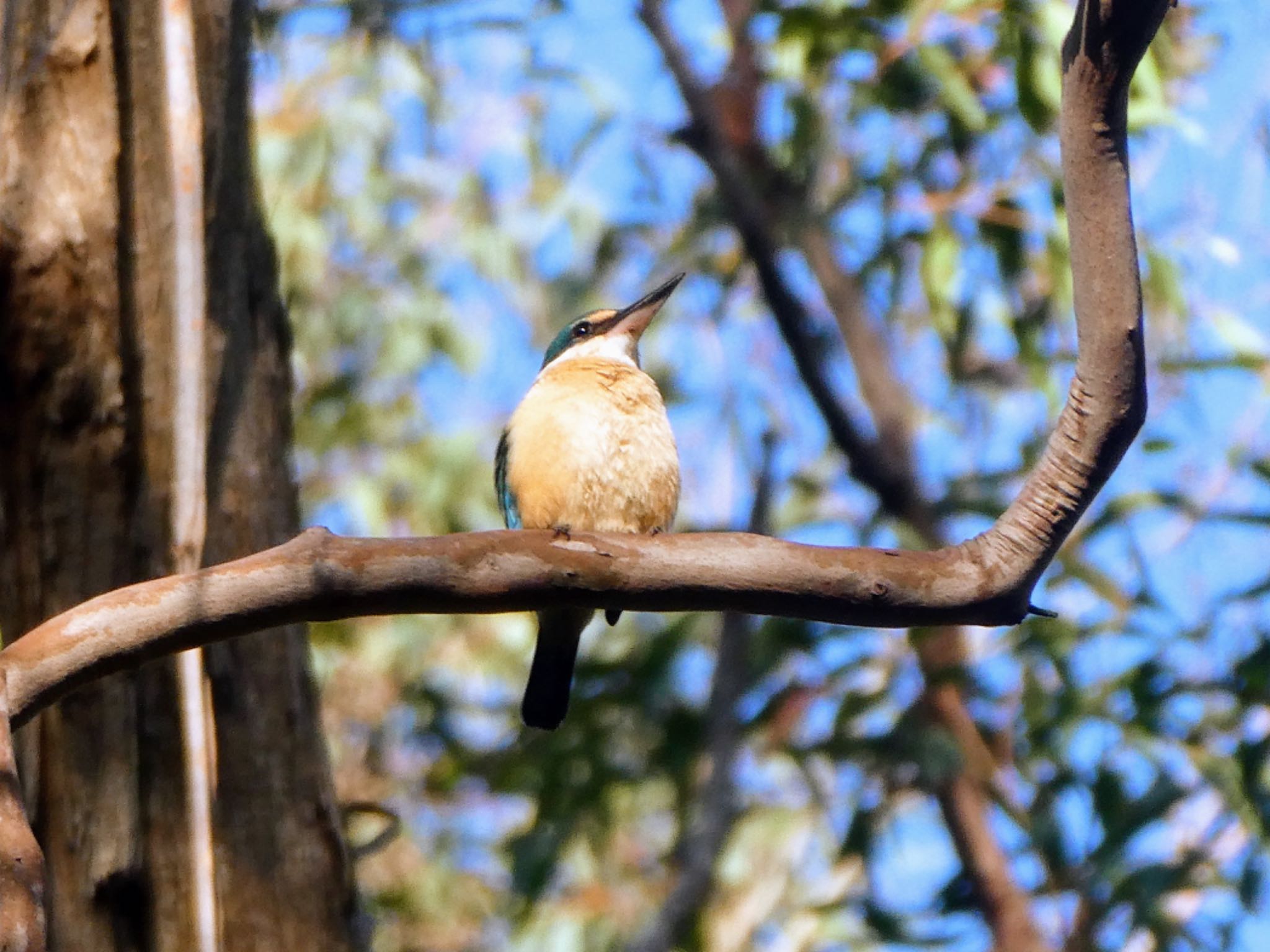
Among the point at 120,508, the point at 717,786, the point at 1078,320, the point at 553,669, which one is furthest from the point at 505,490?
the point at 1078,320

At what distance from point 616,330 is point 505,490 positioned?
65cm

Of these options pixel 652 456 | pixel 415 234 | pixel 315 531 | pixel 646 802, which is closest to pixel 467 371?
pixel 415 234

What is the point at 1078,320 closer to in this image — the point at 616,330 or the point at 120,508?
the point at 120,508

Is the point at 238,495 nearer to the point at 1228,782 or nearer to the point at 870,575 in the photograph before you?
the point at 870,575

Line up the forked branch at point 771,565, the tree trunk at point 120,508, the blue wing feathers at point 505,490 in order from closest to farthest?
the forked branch at point 771,565 < the tree trunk at point 120,508 < the blue wing feathers at point 505,490

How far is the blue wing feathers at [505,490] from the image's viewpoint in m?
3.82

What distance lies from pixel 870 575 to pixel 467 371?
5583 millimetres

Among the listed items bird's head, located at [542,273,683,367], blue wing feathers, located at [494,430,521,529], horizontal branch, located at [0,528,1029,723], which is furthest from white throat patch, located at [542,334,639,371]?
horizontal branch, located at [0,528,1029,723]

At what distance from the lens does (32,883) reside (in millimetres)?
1625

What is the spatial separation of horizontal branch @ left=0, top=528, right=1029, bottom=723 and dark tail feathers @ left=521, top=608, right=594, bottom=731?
5.05 ft

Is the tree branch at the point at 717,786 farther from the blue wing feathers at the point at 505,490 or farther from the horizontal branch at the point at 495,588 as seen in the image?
the horizontal branch at the point at 495,588

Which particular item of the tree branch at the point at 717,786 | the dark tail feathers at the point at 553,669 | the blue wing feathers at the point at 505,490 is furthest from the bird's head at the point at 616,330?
the dark tail feathers at the point at 553,669

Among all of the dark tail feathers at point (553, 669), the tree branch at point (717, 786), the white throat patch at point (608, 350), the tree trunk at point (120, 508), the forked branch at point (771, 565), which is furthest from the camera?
the white throat patch at point (608, 350)

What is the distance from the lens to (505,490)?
3.93 meters
